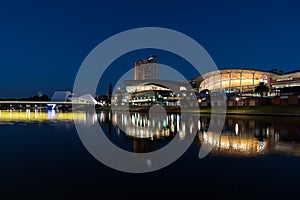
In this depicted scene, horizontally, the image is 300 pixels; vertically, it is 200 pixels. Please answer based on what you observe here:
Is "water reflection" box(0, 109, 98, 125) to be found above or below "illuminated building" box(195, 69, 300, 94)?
below

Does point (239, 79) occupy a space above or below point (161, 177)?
above

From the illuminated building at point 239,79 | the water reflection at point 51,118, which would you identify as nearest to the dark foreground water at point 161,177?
Answer: the water reflection at point 51,118

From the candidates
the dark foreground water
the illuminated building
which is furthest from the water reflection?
the illuminated building

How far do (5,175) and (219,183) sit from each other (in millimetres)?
6573

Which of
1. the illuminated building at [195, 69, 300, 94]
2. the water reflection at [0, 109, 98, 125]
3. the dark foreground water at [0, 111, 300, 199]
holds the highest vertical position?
the illuminated building at [195, 69, 300, 94]

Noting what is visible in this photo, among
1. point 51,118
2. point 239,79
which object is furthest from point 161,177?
point 239,79

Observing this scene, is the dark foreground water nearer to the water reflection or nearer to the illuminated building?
the water reflection

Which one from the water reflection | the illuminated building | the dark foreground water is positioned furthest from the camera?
the illuminated building

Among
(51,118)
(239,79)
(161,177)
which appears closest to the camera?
(161,177)

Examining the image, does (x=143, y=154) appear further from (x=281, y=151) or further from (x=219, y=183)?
(x=281, y=151)

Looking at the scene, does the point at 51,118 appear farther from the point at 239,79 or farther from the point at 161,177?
the point at 239,79

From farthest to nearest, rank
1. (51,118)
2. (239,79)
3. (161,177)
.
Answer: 1. (239,79)
2. (51,118)
3. (161,177)

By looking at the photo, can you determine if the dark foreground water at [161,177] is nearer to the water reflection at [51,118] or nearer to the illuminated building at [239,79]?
the water reflection at [51,118]

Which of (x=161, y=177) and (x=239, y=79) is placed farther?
(x=239, y=79)
